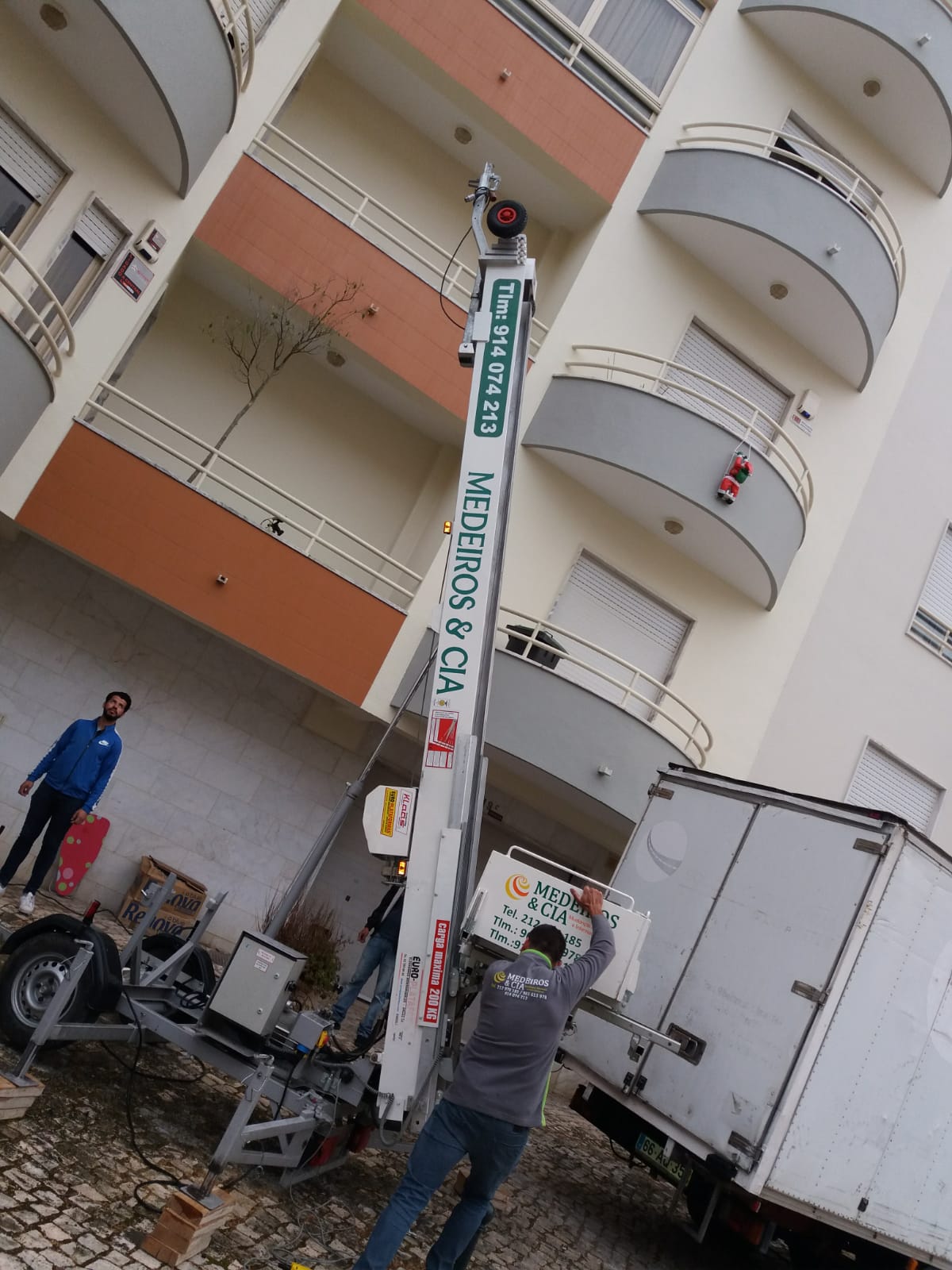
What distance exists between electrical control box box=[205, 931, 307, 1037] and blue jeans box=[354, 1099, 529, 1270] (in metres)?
1.11

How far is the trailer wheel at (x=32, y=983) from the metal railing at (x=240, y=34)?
25.2ft

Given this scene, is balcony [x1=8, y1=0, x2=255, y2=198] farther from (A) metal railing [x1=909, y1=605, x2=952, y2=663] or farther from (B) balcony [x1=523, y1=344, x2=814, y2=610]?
(A) metal railing [x1=909, y1=605, x2=952, y2=663]

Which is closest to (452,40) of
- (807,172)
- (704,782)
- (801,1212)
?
(807,172)

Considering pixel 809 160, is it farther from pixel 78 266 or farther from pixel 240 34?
pixel 78 266

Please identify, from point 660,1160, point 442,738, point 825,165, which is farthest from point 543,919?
point 825,165

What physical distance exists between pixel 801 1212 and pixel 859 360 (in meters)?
10.6

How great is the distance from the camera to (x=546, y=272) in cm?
1262

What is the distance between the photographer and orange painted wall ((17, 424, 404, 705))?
9.37m

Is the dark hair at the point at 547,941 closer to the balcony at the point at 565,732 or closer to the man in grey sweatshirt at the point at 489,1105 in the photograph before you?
the man in grey sweatshirt at the point at 489,1105

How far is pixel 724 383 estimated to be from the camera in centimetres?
1299

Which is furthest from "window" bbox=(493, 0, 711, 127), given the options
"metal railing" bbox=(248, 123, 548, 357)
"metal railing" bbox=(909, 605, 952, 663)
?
"metal railing" bbox=(909, 605, 952, 663)

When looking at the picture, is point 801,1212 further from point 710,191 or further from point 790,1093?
point 710,191

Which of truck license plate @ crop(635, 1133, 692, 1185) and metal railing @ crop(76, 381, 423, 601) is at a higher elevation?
metal railing @ crop(76, 381, 423, 601)

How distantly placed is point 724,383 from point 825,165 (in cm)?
356
